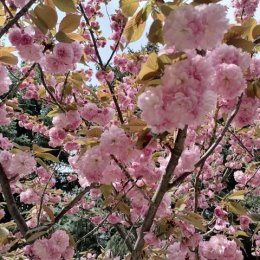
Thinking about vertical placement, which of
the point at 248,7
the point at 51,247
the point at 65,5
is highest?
the point at 248,7

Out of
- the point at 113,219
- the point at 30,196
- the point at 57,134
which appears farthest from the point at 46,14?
the point at 30,196

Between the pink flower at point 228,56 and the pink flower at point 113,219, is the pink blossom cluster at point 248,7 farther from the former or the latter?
the pink flower at point 228,56

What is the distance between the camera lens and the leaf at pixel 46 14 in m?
1.66

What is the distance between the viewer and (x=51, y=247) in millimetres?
2090

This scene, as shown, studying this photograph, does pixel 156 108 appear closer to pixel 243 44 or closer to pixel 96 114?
pixel 243 44

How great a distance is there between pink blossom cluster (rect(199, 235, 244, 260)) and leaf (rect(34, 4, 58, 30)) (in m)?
1.48

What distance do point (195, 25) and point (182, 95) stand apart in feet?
0.75

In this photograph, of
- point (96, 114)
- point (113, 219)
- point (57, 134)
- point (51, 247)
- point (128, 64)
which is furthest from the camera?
point (128, 64)

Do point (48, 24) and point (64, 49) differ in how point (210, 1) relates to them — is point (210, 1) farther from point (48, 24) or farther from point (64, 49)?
point (64, 49)

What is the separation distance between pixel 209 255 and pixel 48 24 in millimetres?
1578

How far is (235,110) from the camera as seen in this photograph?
1.66 m

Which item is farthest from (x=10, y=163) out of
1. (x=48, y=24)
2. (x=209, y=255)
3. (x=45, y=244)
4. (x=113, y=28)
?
(x=113, y=28)

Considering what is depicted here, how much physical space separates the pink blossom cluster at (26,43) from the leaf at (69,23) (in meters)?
0.35

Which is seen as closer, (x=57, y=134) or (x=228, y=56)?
(x=228, y=56)
